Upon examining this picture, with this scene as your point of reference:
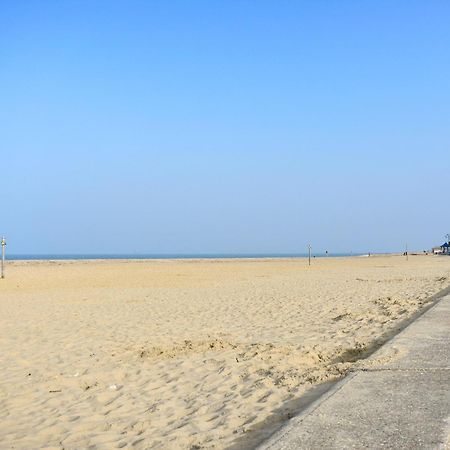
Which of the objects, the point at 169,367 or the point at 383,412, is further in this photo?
the point at 169,367

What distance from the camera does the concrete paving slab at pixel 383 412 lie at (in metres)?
3.52

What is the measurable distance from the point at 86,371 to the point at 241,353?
218 centimetres

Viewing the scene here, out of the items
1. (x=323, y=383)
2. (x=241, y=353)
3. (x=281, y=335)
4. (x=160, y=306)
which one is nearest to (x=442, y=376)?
(x=323, y=383)

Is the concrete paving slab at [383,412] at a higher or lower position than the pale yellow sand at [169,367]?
higher

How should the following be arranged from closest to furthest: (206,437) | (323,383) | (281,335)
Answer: (206,437) < (323,383) < (281,335)

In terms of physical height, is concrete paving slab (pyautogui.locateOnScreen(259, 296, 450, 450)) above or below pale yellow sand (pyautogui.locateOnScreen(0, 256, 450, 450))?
above

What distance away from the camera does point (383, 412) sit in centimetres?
413

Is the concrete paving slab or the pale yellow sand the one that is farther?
the pale yellow sand

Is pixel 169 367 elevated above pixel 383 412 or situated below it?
below

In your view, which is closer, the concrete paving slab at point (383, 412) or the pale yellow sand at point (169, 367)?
the concrete paving slab at point (383, 412)

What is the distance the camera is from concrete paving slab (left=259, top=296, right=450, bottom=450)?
11.6 ft

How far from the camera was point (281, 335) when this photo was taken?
9570 millimetres

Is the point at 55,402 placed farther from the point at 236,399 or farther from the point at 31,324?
the point at 31,324

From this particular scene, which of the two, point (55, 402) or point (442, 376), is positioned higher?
point (442, 376)
